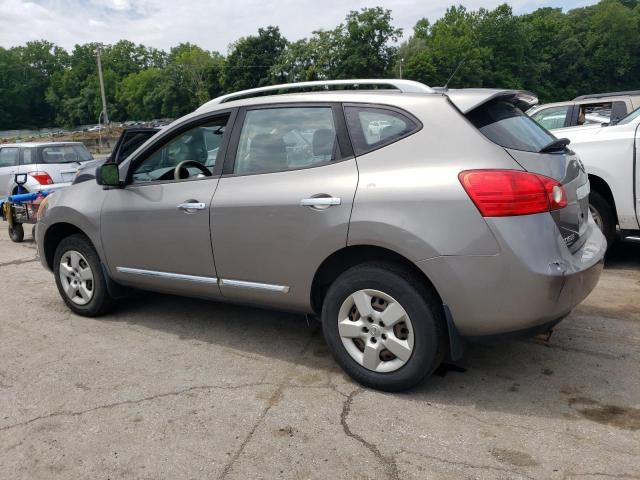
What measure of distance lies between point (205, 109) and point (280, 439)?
2428 mm

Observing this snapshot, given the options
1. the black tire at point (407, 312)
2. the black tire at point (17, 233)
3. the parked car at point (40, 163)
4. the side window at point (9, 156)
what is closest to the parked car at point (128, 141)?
the black tire at point (17, 233)

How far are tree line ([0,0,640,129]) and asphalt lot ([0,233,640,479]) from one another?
66.8m

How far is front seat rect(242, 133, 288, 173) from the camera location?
365 cm

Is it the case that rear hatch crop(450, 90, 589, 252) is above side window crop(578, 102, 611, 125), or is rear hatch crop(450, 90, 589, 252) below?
below

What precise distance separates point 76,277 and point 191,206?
161 centimetres

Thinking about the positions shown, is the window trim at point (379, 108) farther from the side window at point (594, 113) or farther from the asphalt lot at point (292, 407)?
the side window at point (594, 113)

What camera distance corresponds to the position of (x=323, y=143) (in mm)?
3455

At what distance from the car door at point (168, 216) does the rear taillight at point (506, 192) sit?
180 centimetres

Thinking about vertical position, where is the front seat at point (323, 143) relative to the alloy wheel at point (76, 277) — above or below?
above

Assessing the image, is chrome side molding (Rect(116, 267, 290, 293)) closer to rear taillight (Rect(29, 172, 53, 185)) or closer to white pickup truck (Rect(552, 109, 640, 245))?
white pickup truck (Rect(552, 109, 640, 245))

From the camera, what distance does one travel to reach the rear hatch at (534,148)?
3049mm

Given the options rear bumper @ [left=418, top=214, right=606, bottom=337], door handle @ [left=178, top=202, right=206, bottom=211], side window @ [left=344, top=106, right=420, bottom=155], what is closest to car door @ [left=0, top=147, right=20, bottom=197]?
door handle @ [left=178, top=202, right=206, bottom=211]

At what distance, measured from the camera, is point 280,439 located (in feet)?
9.37

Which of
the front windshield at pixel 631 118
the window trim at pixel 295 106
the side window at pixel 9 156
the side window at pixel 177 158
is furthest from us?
the side window at pixel 9 156
